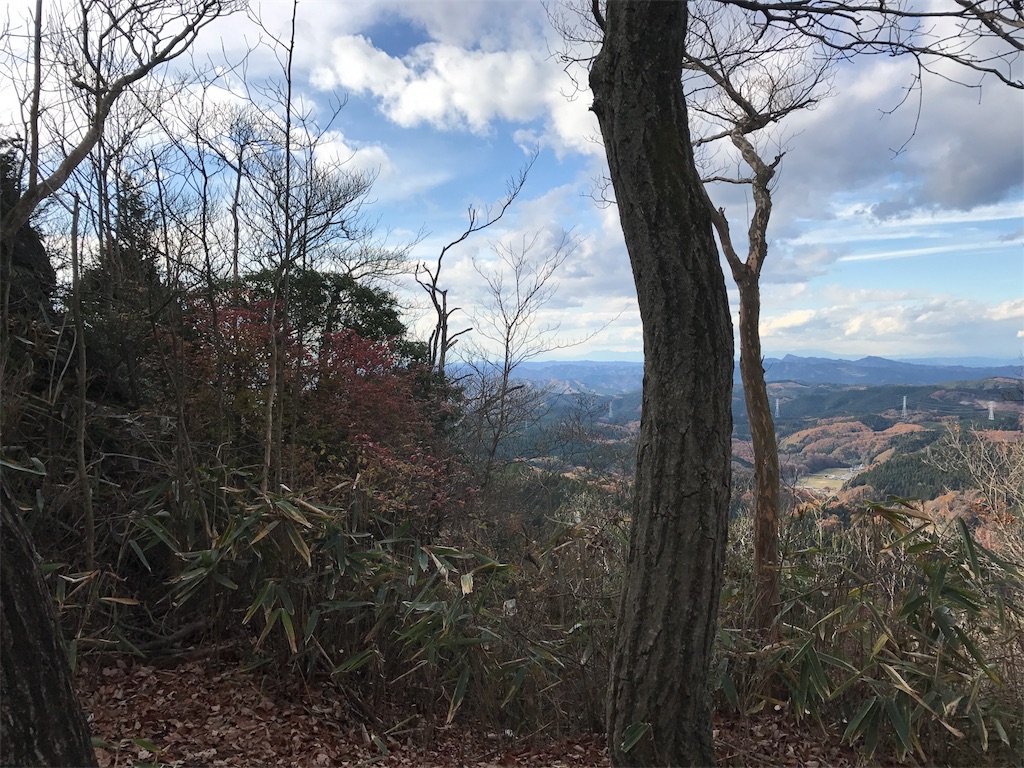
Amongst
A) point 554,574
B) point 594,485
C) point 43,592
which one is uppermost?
point 43,592

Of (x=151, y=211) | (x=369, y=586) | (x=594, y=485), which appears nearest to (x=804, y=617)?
(x=369, y=586)

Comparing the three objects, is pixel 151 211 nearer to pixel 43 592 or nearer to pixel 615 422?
pixel 43 592

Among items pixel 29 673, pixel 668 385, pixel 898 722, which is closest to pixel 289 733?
pixel 29 673

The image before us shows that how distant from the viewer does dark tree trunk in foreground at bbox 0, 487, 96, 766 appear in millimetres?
1362

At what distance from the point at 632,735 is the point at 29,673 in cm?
156

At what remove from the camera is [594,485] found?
9.91 meters

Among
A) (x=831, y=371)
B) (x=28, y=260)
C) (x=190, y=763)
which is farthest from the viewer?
(x=831, y=371)

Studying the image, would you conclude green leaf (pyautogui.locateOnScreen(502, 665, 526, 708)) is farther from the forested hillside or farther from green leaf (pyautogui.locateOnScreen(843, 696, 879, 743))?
green leaf (pyautogui.locateOnScreen(843, 696, 879, 743))

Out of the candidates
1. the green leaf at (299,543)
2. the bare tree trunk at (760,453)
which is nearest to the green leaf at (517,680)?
the green leaf at (299,543)

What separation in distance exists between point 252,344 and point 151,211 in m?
2.92

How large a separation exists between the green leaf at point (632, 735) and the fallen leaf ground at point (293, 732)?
0.90 meters

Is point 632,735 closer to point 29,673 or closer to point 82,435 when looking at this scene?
point 29,673

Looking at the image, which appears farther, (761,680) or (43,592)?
(761,680)

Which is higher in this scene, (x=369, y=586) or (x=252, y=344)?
(x=252, y=344)
